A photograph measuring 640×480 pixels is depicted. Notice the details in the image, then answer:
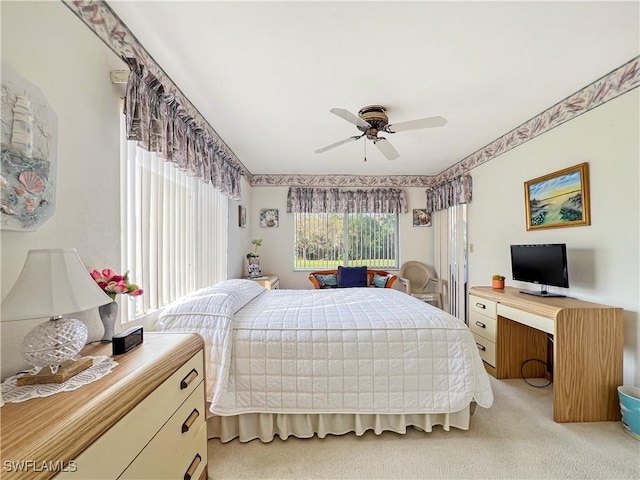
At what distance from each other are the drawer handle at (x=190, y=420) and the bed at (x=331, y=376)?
43 cm

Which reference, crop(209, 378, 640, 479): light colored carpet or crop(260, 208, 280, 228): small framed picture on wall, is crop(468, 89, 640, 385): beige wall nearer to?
crop(209, 378, 640, 479): light colored carpet

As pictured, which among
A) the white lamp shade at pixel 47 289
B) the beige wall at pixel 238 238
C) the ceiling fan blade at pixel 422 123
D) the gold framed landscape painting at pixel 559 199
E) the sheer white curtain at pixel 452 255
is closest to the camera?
the white lamp shade at pixel 47 289

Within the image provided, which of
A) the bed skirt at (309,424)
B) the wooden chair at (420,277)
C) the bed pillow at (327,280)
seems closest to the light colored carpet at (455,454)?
the bed skirt at (309,424)

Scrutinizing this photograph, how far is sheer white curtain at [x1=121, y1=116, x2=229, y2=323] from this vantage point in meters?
1.79

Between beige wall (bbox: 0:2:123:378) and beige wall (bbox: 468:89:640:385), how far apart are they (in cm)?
333

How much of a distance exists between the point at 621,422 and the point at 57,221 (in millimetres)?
3565

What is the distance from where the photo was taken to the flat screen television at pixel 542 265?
2.37m

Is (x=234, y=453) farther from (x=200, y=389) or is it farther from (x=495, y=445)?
(x=495, y=445)

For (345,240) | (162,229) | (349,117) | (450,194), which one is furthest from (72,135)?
(450,194)

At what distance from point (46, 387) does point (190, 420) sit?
0.60 meters

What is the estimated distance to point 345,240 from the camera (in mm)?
5211

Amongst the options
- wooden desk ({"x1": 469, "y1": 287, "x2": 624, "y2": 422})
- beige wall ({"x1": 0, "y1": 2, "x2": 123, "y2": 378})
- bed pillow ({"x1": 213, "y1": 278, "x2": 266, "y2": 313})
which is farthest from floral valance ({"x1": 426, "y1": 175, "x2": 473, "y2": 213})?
beige wall ({"x1": 0, "y1": 2, "x2": 123, "y2": 378})

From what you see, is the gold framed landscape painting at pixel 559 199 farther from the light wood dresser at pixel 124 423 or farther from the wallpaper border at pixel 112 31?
the wallpaper border at pixel 112 31

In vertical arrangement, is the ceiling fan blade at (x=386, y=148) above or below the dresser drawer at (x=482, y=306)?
above
